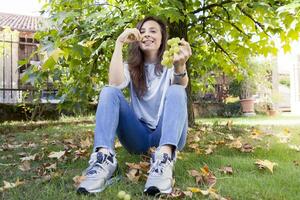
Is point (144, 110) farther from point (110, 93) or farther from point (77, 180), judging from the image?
point (77, 180)

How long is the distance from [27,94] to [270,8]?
566 centimetres

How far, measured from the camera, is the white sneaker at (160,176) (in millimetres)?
1806

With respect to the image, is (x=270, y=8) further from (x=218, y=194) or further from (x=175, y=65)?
(x=218, y=194)

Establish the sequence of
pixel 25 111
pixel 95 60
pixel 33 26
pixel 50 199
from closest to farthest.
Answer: pixel 50 199 < pixel 95 60 < pixel 25 111 < pixel 33 26

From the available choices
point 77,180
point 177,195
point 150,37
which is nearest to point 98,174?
point 77,180

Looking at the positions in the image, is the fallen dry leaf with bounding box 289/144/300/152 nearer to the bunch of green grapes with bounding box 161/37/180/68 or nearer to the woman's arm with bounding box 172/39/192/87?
the woman's arm with bounding box 172/39/192/87

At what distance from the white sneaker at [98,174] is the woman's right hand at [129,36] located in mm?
710

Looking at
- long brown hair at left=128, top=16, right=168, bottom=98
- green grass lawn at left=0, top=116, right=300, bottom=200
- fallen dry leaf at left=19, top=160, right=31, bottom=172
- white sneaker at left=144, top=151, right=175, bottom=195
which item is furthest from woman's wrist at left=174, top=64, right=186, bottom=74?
fallen dry leaf at left=19, top=160, right=31, bottom=172

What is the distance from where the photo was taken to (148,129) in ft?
7.61

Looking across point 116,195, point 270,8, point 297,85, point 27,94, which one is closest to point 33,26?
point 27,94

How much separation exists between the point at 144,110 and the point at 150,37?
1.58 ft

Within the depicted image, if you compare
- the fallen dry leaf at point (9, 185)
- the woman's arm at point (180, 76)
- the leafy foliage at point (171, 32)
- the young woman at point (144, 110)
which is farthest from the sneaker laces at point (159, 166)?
the leafy foliage at point (171, 32)

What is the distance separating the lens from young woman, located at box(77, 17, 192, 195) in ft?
6.31

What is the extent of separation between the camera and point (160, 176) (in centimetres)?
185
